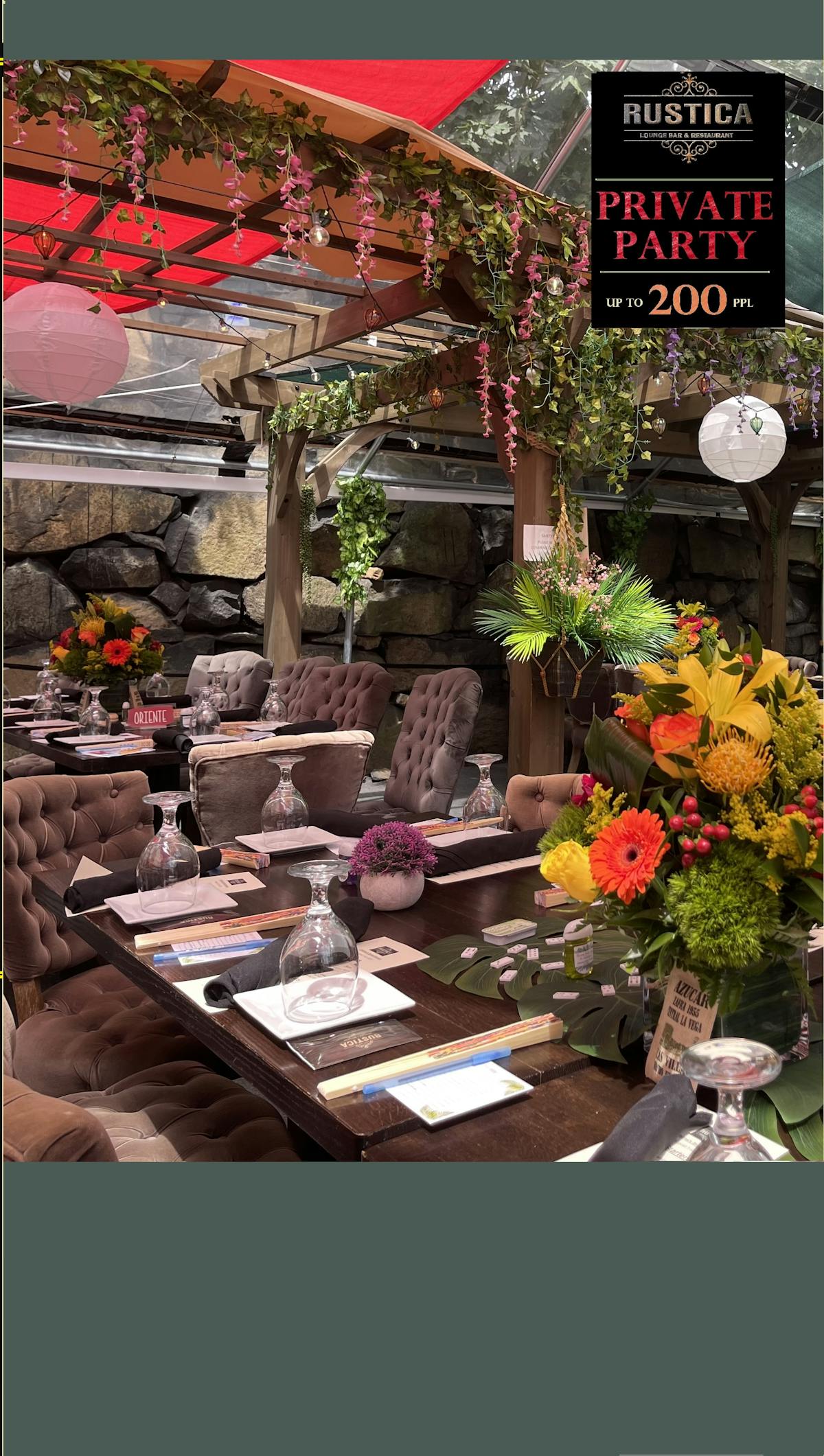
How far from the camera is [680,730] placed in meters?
1.23

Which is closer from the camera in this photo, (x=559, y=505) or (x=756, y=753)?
(x=756, y=753)

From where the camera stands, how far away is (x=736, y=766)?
3.88ft

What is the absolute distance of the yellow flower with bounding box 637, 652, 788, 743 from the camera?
1.22 metres

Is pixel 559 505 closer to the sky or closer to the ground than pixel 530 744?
closer to the sky

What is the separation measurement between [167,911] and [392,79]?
9.23 feet

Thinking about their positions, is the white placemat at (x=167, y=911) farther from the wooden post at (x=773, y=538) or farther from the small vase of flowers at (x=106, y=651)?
the wooden post at (x=773, y=538)

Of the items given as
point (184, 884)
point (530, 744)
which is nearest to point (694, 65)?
point (530, 744)

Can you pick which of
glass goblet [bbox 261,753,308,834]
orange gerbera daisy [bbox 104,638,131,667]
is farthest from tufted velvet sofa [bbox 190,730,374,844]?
orange gerbera daisy [bbox 104,638,131,667]

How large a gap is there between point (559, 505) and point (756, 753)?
3755 millimetres

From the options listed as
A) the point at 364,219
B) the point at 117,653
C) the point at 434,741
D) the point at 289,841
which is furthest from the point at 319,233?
the point at 117,653

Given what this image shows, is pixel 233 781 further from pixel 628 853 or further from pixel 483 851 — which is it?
pixel 628 853

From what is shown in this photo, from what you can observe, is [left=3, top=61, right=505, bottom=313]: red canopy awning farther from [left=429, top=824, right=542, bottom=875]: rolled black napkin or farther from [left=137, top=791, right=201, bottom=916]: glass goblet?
[left=429, top=824, right=542, bottom=875]: rolled black napkin

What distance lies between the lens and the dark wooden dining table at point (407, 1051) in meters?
1.15

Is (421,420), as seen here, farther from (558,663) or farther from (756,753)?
(756,753)
